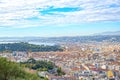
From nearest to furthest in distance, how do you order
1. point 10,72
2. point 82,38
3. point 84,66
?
point 10,72 < point 84,66 < point 82,38

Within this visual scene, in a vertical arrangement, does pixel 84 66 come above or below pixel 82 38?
below

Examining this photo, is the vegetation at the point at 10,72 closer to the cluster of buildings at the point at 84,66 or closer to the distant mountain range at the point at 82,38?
the cluster of buildings at the point at 84,66

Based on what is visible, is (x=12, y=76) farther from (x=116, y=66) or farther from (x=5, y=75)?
(x=116, y=66)

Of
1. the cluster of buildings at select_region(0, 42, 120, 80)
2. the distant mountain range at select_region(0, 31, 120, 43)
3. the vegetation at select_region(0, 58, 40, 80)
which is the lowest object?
the cluster of buildings at select_region(0, 42, 120, 80)

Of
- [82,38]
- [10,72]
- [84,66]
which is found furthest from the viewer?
[82,38]

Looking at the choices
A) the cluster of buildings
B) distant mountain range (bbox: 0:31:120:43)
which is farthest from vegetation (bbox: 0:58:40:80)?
distant mountain range (bbox: 0:31:120:43)

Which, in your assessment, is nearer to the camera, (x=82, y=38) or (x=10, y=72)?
(x=10, y=72)

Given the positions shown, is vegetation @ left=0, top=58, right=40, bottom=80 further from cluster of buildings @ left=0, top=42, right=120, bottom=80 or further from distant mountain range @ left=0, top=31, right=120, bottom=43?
distant mountain range @ left=0, top=31, right=120, bottom=43

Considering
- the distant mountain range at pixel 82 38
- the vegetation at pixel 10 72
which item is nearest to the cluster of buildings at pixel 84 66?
the vegetation at pixel 10 72

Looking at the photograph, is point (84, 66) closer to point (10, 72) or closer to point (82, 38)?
point (10, 72)

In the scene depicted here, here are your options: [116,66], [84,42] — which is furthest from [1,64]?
[84,42]

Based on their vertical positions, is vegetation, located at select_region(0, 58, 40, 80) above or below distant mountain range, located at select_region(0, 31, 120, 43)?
above

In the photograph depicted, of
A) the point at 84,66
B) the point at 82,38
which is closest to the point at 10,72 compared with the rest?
the point at 84,66
